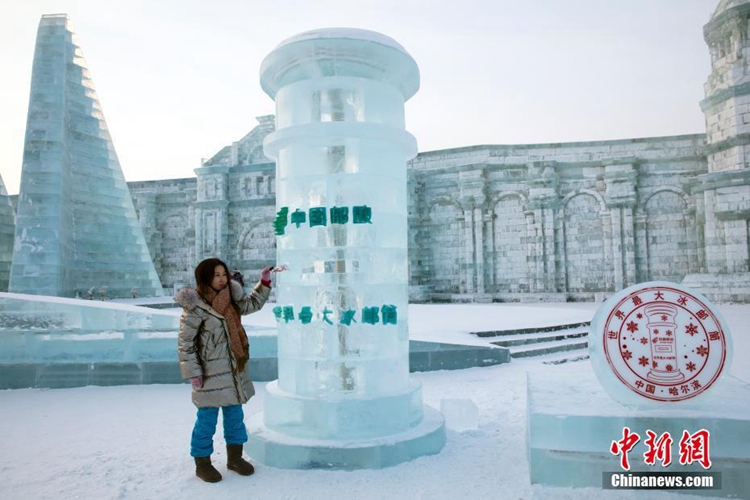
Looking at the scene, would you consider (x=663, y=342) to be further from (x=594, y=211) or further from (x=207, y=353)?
(x=594, y=211)

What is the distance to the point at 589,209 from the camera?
18.3m

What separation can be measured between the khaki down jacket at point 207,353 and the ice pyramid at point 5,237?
12202 mm

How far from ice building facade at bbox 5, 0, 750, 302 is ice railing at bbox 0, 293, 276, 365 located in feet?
43.2

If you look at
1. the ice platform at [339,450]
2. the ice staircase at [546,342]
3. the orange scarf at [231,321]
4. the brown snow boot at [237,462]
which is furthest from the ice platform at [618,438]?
the ice staircase at [546,342]

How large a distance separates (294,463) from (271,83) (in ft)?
9.76

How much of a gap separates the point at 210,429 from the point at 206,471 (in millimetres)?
258

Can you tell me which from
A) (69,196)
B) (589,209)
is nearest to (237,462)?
(69,196)

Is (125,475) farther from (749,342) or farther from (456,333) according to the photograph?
(749,342)

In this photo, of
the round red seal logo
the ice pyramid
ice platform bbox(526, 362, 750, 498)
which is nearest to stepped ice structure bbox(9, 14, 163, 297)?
the ice pyramid

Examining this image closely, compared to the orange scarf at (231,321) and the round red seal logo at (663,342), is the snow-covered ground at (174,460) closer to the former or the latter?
the round red seal logo at (663,342)

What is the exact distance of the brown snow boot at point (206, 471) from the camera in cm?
329

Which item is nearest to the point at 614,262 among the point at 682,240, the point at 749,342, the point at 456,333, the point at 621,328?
the point at 682,240

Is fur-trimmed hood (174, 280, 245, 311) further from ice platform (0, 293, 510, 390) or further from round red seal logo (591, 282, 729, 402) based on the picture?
ice platform (0, 293, 510, 390)

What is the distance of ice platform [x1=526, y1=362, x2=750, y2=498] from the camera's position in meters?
3.00
